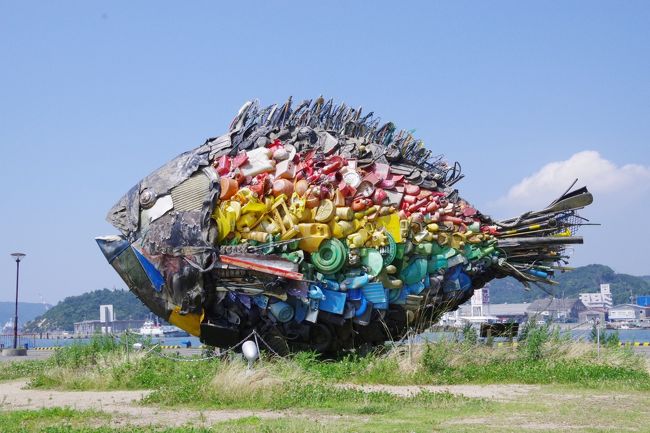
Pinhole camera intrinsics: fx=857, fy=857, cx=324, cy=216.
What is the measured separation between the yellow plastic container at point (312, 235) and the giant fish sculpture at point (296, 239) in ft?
0.05

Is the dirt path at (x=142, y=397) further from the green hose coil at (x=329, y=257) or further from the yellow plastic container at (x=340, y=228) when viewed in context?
the yellow plastic container at (x=340, y=228)

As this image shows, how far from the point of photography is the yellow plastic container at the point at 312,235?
44.4ft

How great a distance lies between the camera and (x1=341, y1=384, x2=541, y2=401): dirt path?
1172 cm

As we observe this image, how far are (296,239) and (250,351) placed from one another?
1.88 meters

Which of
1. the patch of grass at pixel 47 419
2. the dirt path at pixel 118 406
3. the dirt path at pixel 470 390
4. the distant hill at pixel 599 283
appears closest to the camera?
the patch of grass at pixel 47 419

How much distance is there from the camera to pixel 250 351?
1298 centimetres

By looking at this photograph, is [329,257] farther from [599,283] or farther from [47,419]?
[599,283]

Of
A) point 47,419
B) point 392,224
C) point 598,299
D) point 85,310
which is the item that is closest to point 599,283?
point 598,299

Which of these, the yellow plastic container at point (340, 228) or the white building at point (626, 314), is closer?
the yellow plastic container at point (340, 228)

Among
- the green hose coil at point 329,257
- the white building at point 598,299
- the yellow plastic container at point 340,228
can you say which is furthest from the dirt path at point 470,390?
the white building at point 598,299

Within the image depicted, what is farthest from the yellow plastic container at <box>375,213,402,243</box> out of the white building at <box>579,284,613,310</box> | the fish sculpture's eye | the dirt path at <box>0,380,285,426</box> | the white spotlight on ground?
the white building at <box>579,284,613,310</box>

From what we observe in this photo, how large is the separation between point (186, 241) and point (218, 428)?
4754 millimetres

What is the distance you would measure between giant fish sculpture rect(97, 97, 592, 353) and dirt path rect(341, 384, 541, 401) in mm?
1652

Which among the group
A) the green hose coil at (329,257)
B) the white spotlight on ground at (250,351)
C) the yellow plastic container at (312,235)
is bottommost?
the white spotlight on ground at (250,351)
